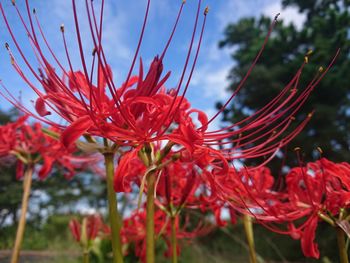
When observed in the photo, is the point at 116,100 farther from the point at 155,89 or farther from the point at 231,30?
the point at 231,30

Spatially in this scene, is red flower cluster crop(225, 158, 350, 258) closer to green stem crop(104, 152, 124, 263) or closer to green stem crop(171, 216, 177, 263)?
green stem crop(171, 216, 177, 263)

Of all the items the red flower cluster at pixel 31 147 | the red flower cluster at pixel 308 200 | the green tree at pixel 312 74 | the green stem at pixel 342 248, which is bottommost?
the green stem at pixel 342 248

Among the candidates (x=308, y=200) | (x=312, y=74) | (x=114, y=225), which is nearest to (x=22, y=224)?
(x=114, y=225)

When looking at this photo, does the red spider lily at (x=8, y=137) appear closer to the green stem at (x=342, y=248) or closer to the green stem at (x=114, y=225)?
the green stem at (x=114, y=225)

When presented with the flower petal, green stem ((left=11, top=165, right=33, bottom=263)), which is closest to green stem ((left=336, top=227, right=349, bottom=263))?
the flower petal

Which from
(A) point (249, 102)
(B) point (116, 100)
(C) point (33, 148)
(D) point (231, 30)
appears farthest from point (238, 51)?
(B) point (116, 100)

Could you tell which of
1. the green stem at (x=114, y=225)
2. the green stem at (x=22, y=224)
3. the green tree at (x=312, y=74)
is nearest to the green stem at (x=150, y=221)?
the green stem at (x=114, y=225)
